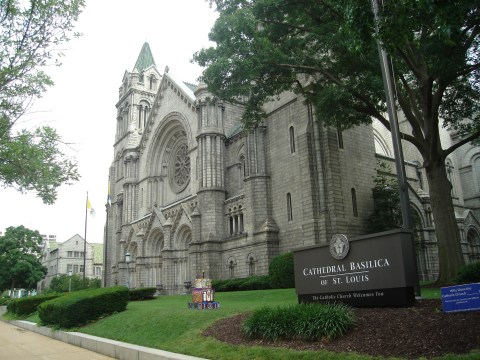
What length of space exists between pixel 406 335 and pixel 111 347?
7637mm

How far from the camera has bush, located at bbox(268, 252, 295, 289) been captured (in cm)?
2478

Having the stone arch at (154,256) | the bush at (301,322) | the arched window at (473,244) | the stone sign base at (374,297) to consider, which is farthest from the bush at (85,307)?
the arched window at (473,244)

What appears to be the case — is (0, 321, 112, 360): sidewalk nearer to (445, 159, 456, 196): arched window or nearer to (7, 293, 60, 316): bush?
(7, 293, 60, 316): bush

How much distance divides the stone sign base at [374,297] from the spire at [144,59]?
180 ft

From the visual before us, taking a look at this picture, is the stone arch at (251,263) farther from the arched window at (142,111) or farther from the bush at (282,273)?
the arched window at (142,111)

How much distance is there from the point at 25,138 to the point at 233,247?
2015cm

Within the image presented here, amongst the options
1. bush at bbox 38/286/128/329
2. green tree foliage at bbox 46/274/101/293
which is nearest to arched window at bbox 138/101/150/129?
green tree foliage at bbox 46/274/101/293

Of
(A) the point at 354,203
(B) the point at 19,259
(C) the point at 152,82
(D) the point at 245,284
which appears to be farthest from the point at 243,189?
(B) the point at 19,259

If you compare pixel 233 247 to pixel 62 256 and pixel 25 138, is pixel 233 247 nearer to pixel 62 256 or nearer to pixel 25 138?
pixel 25 138

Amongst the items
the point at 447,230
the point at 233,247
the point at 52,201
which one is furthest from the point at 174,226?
the point at 447,230

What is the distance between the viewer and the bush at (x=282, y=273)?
2478 cm

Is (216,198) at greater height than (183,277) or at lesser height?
greater

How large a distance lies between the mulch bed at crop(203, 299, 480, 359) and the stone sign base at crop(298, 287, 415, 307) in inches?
6.8

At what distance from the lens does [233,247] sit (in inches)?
1286
